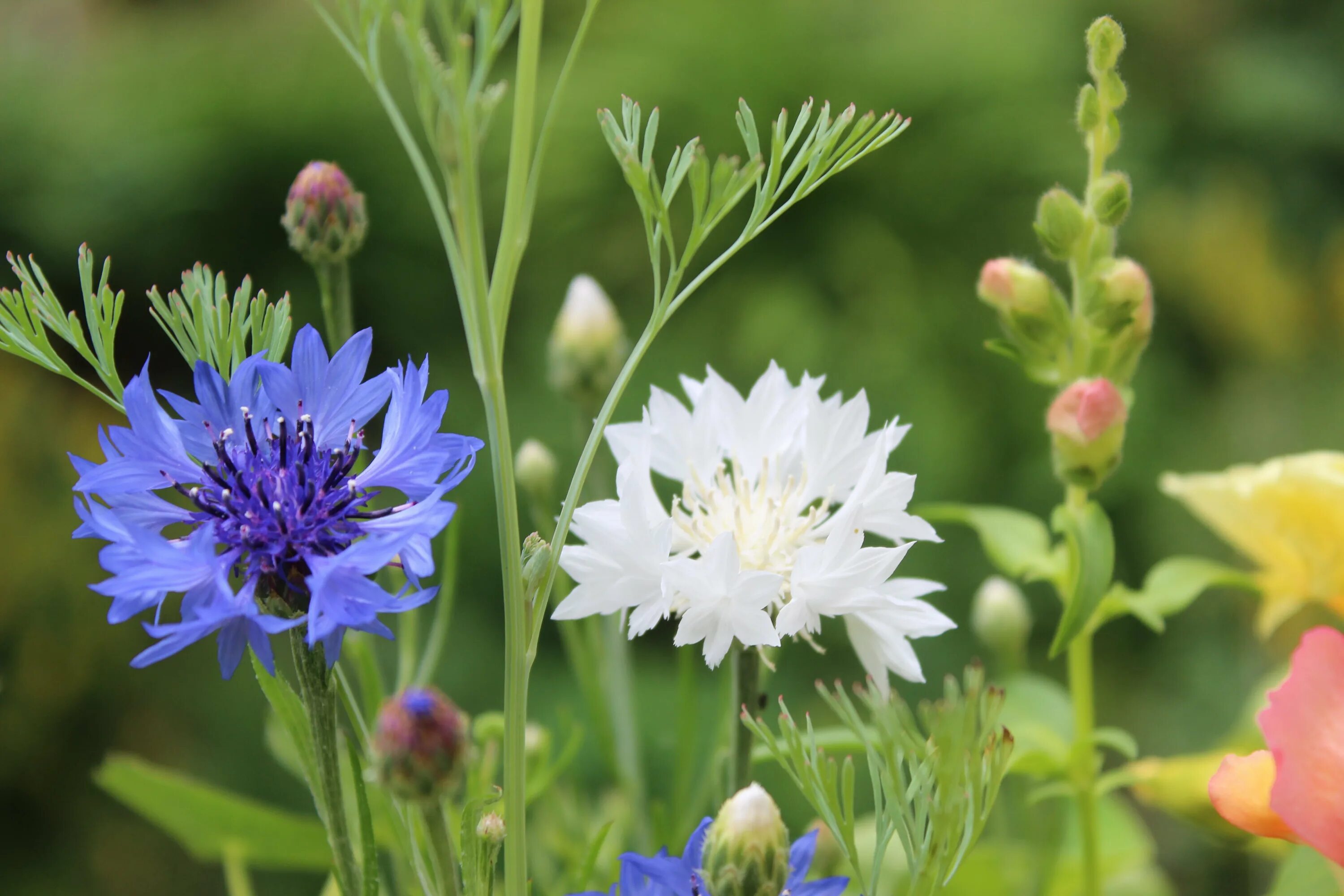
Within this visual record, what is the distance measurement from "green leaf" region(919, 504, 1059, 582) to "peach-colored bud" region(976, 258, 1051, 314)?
0.05m

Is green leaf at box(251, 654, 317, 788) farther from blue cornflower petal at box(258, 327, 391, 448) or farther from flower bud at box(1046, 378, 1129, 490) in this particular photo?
flower bud at box(1046, 378, 1129, 490)

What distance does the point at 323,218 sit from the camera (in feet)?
0.78

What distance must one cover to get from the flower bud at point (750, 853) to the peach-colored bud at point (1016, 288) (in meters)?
0.12

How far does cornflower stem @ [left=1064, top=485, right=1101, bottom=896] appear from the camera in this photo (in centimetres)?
26

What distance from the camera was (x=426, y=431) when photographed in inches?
7.0

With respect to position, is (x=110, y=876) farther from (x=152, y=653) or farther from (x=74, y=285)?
(x=152, y=653)

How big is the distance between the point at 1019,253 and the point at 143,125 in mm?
541

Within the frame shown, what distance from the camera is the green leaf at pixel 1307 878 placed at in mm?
255

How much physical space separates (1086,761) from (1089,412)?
0.08 meters

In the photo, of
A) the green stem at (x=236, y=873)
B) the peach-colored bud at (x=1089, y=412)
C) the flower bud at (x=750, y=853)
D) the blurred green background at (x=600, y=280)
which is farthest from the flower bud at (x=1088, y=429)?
the blurred green background at (x=600, y=280)

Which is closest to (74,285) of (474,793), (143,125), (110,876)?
(143,125)

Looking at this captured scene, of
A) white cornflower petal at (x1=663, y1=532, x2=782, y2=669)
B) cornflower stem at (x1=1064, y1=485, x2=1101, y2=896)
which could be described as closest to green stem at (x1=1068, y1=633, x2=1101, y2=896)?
cornflower stem at (x1=1064, y1=485, x2=1101, y2=896)

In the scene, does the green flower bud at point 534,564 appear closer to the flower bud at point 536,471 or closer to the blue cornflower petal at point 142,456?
the blue cornflower petal at point 142,456

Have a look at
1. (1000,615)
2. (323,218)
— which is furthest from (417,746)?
(1000,615)
